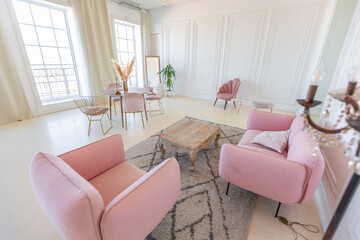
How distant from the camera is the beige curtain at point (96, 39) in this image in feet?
13.1

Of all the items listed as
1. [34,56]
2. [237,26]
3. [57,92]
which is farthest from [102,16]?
[237,26]

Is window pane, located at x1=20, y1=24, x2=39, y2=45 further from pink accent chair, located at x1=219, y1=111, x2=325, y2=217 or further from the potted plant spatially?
pink accent chair, located at x1=219, y1=111, x2=325, y2=217

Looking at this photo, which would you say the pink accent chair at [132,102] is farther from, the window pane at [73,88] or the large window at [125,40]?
the window pane at [73,88]

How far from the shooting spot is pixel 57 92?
4.20m

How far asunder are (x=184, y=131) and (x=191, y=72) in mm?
3814

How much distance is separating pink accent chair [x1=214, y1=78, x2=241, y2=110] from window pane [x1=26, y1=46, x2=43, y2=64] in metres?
4.52

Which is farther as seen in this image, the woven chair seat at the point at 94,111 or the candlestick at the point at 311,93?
the woven chair seat at the point at 94,111

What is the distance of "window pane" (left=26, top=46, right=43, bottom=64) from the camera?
141 inches

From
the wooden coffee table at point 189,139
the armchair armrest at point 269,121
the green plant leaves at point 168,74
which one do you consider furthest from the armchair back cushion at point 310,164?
the green plant leaves at point 168,74

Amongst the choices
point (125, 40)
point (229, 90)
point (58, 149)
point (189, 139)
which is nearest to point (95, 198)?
point (189, 139)

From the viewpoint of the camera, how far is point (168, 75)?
5.68m

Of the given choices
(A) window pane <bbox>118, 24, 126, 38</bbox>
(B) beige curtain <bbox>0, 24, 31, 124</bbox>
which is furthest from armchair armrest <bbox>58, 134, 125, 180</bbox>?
(A) window pane <bbox>118, 24, 126, 38</bbox>

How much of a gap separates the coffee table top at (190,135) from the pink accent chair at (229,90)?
88.3 inches

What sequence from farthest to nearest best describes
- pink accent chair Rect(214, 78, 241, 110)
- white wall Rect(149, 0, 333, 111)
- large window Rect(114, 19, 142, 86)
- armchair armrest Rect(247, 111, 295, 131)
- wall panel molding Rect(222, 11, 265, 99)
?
1. large window Rect(114, 19, 142, 86)
2. pink accent chair Rect(214, 78, 241, 110)
3. wall panel molding Rect(222, 11, 265, 99)
4. white wall Rect(149, 0, 333, 111)
5. armchair armrest Rect(247, 111, 295, 131)
